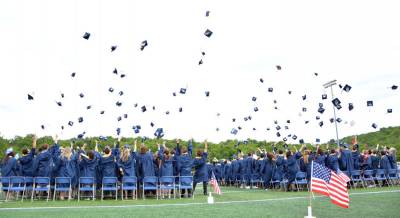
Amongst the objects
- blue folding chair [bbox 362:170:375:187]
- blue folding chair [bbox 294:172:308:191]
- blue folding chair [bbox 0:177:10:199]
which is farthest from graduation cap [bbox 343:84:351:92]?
blue folding chair [bbox 0:177:10:199]

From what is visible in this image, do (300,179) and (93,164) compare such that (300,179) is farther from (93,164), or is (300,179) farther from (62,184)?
(62,184)

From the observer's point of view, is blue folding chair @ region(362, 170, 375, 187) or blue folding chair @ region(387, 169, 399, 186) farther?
blue folding chair @ region(387, 169, 399, 186)

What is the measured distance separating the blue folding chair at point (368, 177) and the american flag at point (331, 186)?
10845 mm

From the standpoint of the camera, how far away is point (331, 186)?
827 cm

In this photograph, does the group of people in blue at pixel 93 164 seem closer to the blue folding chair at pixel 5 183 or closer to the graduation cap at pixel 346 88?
the blue folding chair at pixel 5 183

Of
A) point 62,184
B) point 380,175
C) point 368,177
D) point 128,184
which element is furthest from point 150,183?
point 380,175

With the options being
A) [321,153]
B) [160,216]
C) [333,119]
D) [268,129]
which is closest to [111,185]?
[160,216]

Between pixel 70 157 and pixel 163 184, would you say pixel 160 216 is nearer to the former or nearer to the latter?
pixel 163 184

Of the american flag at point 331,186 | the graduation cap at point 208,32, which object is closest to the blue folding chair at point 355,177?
the graduation cap at point 208,32

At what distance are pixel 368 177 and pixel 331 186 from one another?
1258 centimetres

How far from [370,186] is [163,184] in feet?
34.0

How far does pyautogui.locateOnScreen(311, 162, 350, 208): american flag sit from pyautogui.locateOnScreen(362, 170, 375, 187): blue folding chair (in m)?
10.8

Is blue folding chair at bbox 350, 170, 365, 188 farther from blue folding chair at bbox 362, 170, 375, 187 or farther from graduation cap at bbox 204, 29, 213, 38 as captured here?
graduation cap at bbox 204, 29, 213, 38

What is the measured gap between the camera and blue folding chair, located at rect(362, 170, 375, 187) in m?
18.9
